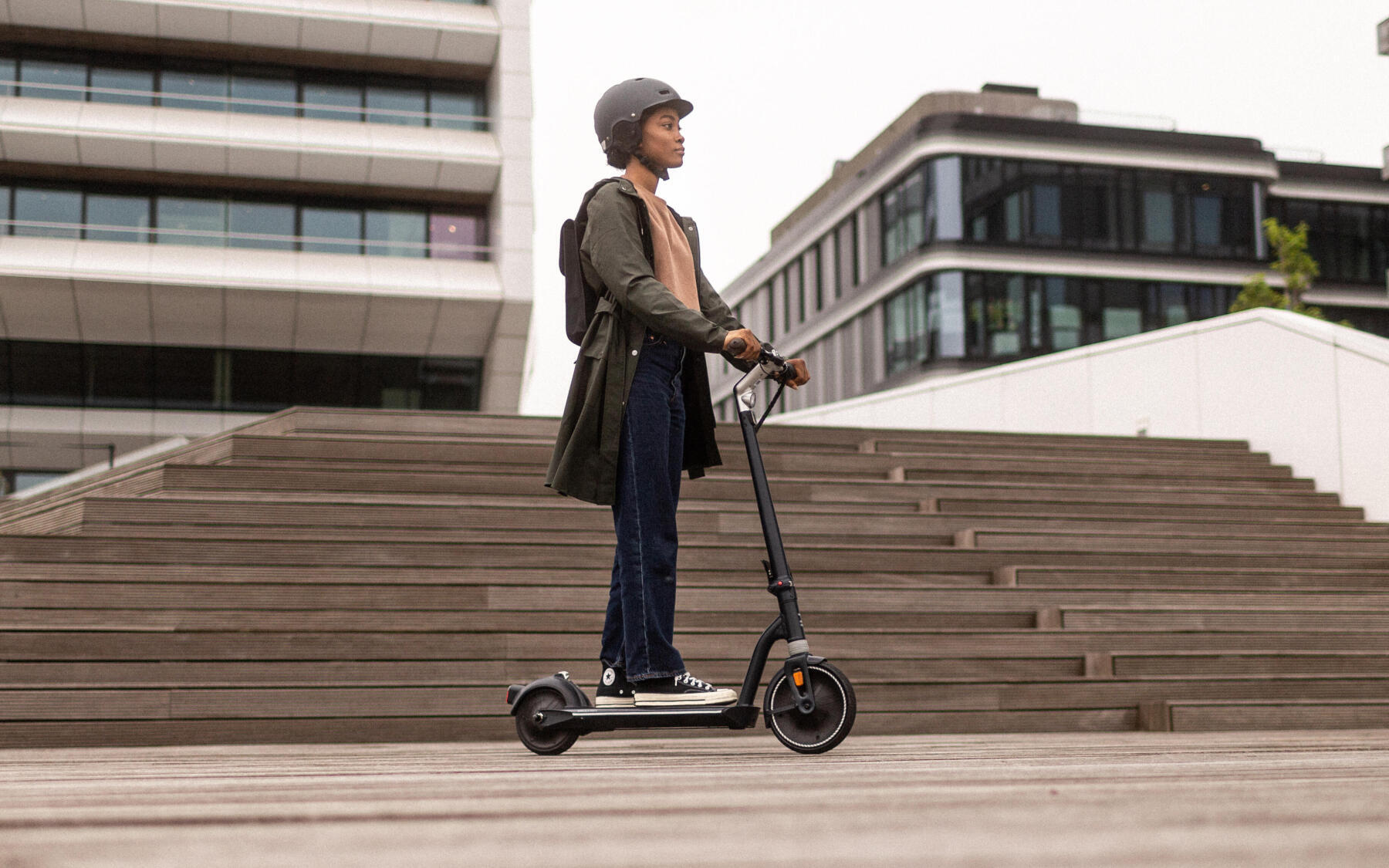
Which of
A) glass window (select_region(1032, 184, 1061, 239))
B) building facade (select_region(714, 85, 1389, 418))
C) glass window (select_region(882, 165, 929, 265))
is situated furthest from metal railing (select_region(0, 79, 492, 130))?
glass window (select_region(1032, 184, 1061, 239))

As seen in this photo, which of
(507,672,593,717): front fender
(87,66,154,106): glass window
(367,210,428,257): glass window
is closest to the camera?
(507,672,593,717): front fender

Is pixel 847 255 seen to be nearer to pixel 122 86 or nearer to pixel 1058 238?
pixel 1058 238

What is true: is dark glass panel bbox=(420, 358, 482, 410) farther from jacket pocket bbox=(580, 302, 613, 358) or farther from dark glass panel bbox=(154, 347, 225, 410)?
jacket pocket bbox=(580, 302, 613, 358)

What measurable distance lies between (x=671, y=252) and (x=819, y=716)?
1494mm

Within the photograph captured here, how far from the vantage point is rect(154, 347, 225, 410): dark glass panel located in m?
28.4

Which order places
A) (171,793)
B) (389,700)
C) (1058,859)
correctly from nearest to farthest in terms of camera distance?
(1058,859) → (171,793) → (389,700)

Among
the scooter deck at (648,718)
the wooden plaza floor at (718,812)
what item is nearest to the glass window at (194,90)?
the scooter deck at (648,718)

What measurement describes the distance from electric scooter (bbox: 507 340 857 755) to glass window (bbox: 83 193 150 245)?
26662mm

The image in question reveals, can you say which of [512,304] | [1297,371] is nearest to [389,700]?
[1297,371]

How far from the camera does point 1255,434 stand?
443 inches

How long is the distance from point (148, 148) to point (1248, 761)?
28.3m

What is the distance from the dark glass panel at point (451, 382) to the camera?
29578 mm

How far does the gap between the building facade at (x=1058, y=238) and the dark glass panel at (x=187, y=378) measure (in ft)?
58.7

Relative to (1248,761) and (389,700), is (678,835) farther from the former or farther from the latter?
(389,700)
